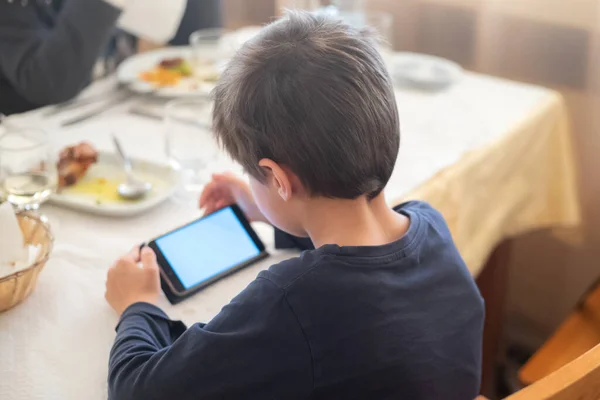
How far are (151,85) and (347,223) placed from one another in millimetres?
749

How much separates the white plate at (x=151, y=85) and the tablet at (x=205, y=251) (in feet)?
1.58

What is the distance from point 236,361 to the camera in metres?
0.64

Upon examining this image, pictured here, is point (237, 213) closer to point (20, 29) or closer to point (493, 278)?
point (20, 29)

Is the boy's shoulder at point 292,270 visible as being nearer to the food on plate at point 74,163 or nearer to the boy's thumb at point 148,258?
the boy's thumb at point 148,258

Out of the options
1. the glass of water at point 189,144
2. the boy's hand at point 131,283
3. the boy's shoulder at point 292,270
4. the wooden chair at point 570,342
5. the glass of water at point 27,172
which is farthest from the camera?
the wooden chair at point 570,342

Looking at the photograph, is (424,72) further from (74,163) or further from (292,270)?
(292,270)

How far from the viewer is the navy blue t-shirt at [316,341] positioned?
64cm

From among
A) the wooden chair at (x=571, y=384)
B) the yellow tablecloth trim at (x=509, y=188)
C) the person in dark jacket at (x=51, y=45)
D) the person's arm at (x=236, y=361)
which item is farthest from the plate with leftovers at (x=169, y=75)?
the wooden chair at (x=571, y=384)

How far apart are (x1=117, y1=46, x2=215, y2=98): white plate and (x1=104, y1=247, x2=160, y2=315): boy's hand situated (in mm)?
571

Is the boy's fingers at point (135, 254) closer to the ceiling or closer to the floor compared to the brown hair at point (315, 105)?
closer to the floor

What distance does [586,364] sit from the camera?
0.59m

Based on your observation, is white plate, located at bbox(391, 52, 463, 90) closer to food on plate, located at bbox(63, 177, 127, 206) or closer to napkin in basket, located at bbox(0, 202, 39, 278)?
food on plate, located at bbox(63, 177, 127, 206)

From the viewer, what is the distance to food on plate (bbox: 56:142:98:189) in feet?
3.29

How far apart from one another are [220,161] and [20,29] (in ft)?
1.41
